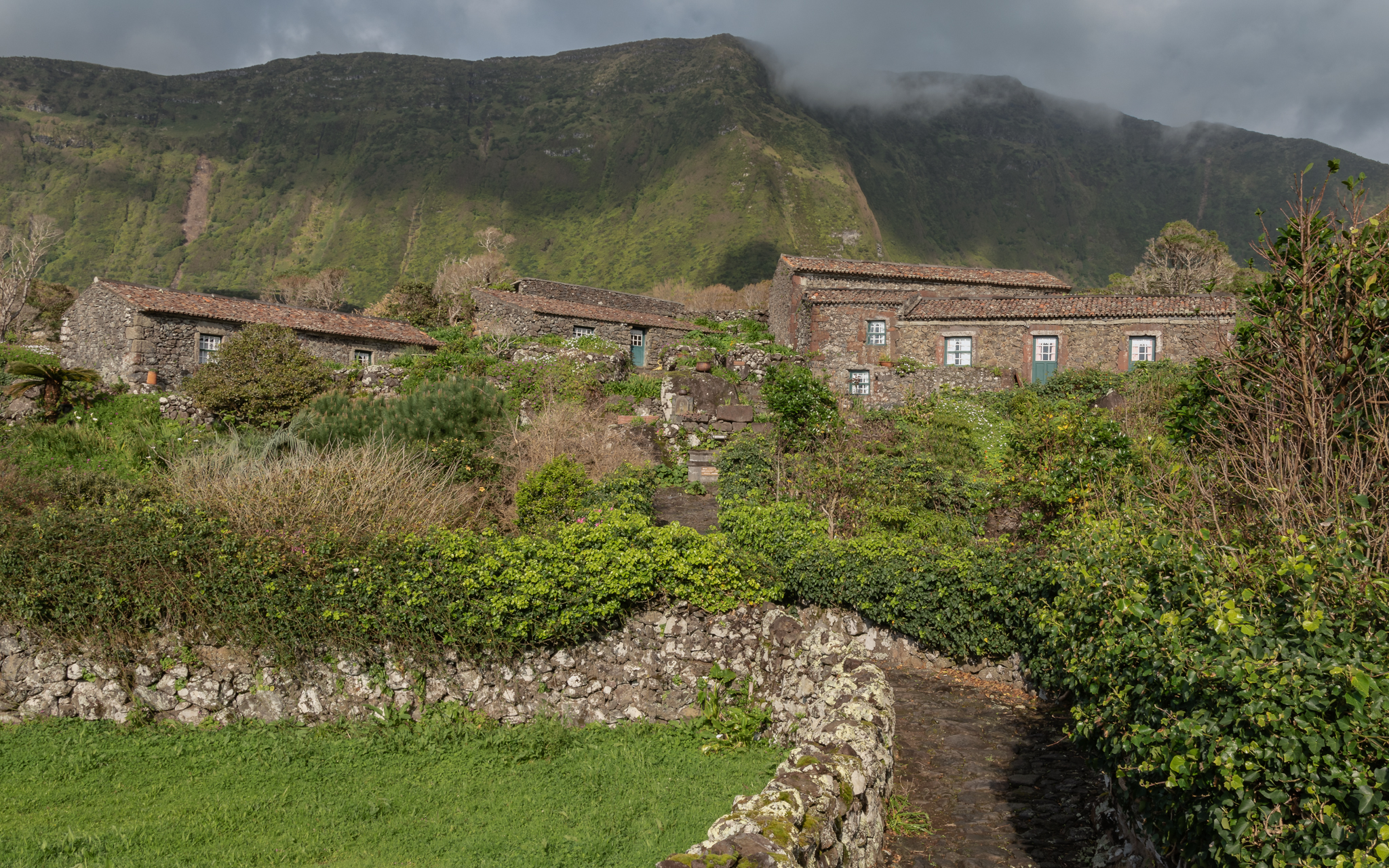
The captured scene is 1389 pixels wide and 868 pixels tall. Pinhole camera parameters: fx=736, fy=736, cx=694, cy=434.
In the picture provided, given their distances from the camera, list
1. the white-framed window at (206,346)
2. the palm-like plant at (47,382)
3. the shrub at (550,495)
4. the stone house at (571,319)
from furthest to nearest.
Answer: the stone house at (571,319) < the white-framed window at (206,346) < the palm-like plant at (47,382) < the shrub at (550,495)

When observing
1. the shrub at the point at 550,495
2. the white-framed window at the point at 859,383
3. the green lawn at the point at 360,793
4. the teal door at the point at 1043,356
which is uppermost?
the teal door at the point at 1043,356

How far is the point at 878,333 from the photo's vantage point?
103 feet

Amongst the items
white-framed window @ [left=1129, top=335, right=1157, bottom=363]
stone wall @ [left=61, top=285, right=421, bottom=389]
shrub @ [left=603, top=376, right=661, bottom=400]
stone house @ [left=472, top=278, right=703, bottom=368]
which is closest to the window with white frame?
white-framed window @ [left=1129, top=335, right=1157, bottom=363]

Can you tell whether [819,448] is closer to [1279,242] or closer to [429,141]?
[1279,242]

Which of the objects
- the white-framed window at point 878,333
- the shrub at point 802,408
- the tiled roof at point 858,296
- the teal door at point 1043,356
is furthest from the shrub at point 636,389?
the teal door at point 1043,356

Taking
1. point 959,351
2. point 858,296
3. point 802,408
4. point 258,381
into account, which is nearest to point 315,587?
point 802,408

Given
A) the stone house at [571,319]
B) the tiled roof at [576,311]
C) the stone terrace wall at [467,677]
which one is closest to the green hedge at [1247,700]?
the stone terrace wall at [467,677]

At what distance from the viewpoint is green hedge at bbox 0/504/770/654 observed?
29.1 ft

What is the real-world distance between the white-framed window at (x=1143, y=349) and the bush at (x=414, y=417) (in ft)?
79.4

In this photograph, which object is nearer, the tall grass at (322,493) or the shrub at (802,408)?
the tall grass at (322,493)

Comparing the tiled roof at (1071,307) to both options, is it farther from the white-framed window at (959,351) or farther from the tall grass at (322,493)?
the tall grass at (322,493)

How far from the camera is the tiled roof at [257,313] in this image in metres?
26.6

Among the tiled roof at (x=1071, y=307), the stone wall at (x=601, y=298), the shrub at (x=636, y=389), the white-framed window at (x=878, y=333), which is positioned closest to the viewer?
the shrub at (x=636, y=389)

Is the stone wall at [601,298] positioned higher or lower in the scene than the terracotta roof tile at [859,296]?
higher
